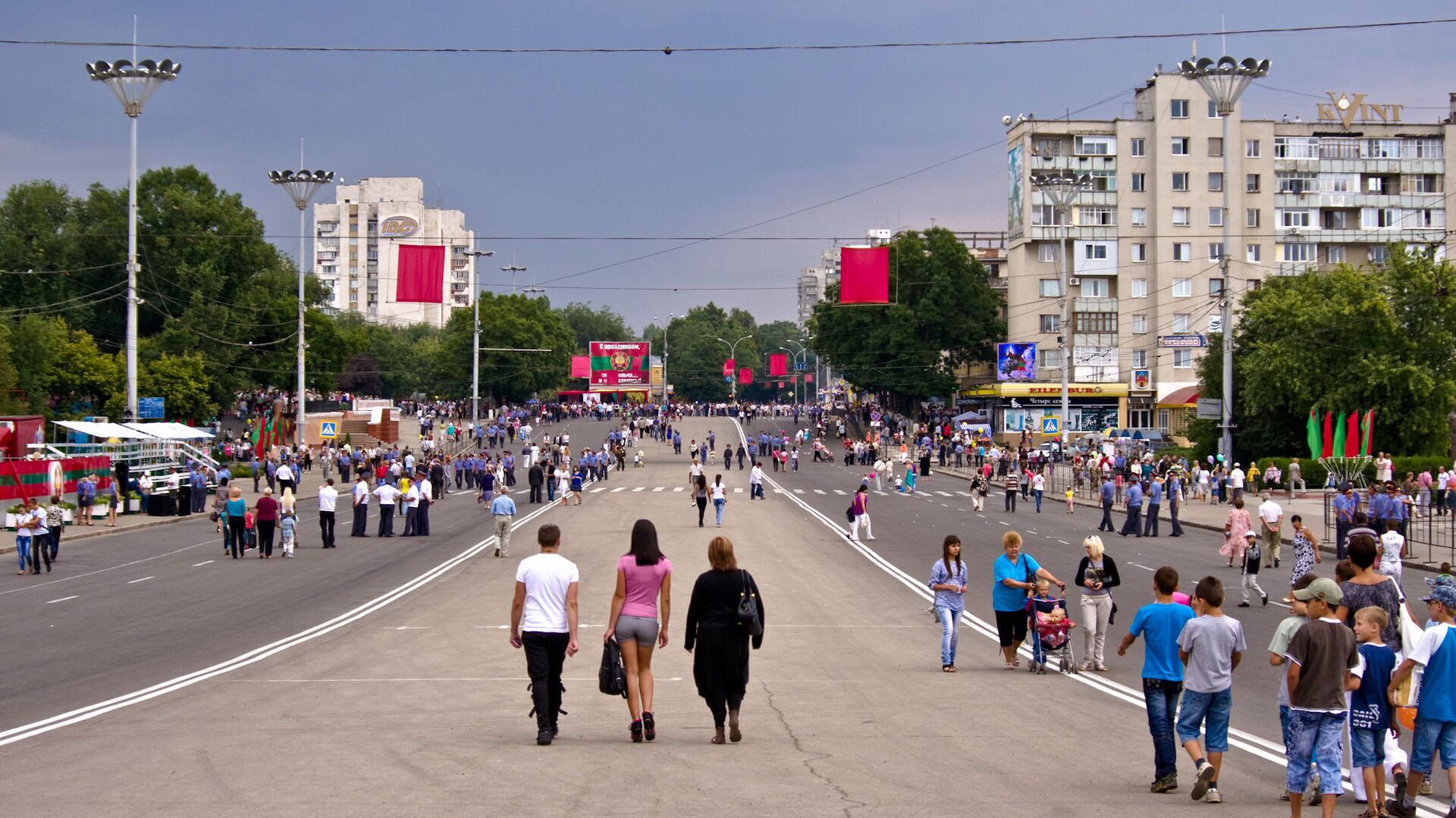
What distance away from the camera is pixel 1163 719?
8.77m

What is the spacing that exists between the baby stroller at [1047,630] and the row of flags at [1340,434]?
39174mm

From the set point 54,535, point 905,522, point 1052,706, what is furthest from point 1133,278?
point 1052,706

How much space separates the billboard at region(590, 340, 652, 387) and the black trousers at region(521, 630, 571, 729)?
383ft

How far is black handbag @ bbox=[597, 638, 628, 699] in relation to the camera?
31.4 feet

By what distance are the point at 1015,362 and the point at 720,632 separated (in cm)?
7821

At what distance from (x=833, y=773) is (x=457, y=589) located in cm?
1494

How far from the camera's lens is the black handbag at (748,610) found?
375 inches

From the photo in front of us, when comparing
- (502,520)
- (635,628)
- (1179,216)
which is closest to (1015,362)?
(1179,216)

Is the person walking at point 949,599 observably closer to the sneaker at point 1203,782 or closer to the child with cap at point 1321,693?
the sneaker at point 1203,782

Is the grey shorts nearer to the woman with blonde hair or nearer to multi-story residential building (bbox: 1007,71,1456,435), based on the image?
the woman with blonde hair

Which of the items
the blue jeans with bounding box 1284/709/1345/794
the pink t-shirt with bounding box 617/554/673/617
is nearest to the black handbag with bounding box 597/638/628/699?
the pink t-shirt with bounding box 617/554/673/617

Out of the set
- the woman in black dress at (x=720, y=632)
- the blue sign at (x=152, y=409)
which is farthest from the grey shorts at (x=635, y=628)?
the blue sign at (x=152, y=409)

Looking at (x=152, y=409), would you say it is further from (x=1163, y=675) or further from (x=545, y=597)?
(x=1163, y=675)

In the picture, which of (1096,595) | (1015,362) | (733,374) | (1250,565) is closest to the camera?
(1096,595)
